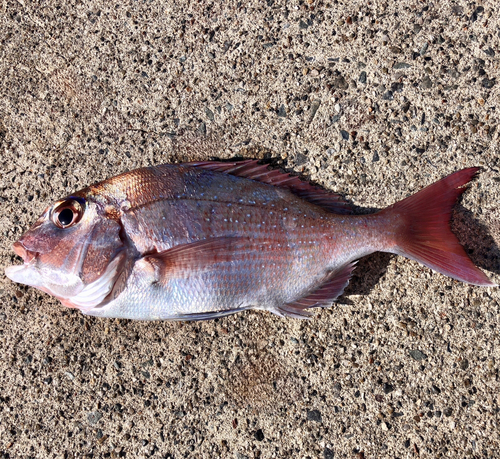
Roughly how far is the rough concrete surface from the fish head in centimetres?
50

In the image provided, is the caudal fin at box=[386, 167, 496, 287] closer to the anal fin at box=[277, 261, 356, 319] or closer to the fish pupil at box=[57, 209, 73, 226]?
the anal fin at box=[277, 261, 356, 319]

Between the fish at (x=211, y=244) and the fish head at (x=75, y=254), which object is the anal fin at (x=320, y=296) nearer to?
the fish at (x=211, y=244)

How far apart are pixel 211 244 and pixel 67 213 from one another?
0.77 meters

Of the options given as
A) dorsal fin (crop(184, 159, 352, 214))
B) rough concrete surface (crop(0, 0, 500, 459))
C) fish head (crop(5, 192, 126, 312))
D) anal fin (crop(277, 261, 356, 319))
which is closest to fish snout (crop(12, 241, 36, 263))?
fish head (crop(5, 192, 126, 312))

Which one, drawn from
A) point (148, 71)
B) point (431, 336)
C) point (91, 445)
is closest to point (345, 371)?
point (431, 336)

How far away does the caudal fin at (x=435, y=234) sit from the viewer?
2133 millimetres

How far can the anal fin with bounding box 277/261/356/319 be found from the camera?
2.22 metres

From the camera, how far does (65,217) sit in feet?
6.70

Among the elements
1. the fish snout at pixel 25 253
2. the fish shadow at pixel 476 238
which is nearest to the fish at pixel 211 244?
the fish snout at pixel 25 253

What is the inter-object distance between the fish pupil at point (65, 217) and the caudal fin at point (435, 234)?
5.67 feet

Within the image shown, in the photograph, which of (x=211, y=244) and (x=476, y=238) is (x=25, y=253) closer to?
(x=211, y=244)

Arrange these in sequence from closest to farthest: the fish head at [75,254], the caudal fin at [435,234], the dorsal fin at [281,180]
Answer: the fish head at [75,254] < the caudal fin at [435,234] < the dorsal fin at [281,180]

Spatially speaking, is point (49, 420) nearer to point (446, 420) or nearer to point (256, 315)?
point (256, 315)

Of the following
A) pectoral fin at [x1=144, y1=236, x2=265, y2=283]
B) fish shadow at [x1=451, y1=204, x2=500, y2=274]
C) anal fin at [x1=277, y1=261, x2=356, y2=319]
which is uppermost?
fish shadow at [x1=451, y1=204, x2=500, y2=274]
